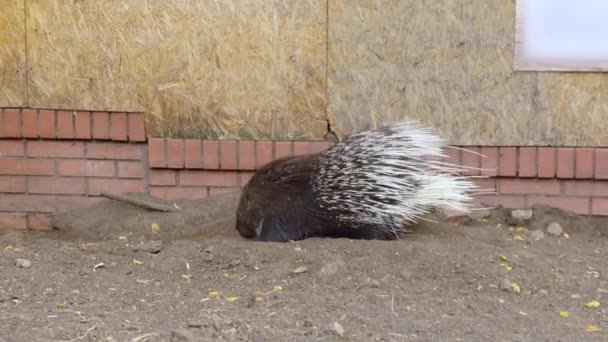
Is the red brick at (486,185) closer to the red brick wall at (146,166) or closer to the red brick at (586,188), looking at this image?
the red brick wall at (146,166)

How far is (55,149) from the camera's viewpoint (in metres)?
6.36


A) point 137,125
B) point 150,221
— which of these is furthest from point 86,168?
point 150,221

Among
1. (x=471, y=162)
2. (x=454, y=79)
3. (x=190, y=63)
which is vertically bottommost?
(x=471, y=162)

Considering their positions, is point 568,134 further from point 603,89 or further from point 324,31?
point 324,31

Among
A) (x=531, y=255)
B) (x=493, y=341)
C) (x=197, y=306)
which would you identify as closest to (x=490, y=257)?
(x=531, y=255)

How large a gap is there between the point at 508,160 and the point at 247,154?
5.63ft

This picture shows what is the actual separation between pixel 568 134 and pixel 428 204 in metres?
1.14

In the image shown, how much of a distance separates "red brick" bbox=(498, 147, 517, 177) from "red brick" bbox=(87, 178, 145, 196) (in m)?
2.41

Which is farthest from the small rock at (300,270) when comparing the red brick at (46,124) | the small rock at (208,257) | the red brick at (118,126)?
the red brick at (46,124)

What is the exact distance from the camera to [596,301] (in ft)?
15.5

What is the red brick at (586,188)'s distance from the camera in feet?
19.9

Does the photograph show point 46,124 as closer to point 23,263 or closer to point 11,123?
point 11,123

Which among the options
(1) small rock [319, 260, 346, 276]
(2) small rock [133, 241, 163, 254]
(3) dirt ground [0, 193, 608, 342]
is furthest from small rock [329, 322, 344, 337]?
(2) small rock [133, 241, 163, 254]

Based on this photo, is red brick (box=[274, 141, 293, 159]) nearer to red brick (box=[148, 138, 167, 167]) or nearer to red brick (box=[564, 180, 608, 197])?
red brick (box=[148, 138, 167, 167])
